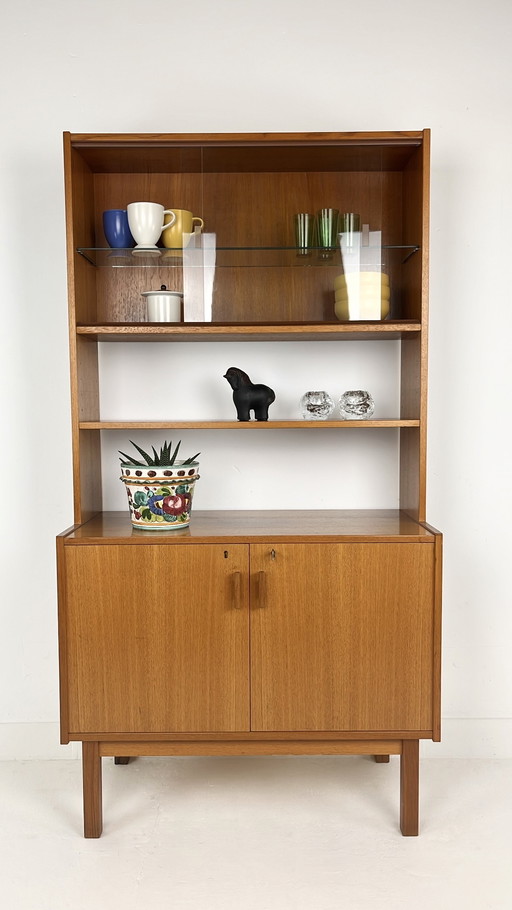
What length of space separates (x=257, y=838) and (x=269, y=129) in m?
2.18

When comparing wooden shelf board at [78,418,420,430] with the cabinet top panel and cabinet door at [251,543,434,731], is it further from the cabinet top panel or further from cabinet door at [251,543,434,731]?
the cabinet top panel

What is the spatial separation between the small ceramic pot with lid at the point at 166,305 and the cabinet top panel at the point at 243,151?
42 cm

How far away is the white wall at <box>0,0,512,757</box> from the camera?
2.56 m

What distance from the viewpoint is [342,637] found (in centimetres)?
217

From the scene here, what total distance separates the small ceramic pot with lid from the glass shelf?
0.09 metres

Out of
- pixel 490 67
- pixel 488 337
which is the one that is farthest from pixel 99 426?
pixel 490 67

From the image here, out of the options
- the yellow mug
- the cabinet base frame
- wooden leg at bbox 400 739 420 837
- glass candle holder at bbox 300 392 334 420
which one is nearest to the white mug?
the yellow mug

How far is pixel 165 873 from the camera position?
201 cm

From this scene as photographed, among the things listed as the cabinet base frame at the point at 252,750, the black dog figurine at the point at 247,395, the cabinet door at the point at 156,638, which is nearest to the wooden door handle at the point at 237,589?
the cabinet door at the point at 156,638

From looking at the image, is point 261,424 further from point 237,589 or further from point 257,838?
point 257,838

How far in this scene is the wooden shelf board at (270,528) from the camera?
84.8 inches

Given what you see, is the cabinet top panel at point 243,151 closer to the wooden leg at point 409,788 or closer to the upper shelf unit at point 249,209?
the upper shelf unit at point 249,209

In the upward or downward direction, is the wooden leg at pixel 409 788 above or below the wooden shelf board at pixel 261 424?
below

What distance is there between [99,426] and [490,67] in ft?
5.69
